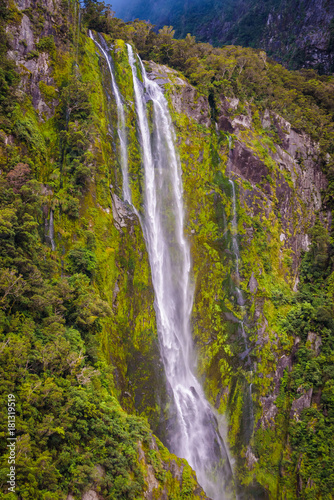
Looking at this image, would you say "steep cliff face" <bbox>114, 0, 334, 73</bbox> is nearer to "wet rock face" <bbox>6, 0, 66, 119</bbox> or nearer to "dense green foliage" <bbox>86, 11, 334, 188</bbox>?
"dense green foliage" <bbox>86, 11, 334, 188</bbox>

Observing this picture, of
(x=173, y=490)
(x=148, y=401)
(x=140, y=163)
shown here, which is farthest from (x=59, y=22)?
(x=173, y=490)

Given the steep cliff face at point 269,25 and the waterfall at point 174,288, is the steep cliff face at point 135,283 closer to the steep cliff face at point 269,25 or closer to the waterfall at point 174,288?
the waterfall at point 174,288

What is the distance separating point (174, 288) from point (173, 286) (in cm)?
14

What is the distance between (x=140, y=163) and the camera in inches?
767

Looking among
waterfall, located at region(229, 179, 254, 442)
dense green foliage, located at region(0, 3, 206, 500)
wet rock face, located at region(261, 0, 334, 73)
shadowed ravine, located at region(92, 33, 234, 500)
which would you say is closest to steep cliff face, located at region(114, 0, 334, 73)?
wet rock face, located at region(261, 0, 334, 73)

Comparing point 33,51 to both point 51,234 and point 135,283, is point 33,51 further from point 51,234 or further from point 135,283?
point 135,283

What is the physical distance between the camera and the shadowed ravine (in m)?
14.7

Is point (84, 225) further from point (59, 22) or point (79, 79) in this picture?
point (59, 22)

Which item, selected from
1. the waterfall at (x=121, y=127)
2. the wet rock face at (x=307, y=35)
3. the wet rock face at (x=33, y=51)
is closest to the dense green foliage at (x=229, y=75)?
the waterfall at (x=121, y=127)

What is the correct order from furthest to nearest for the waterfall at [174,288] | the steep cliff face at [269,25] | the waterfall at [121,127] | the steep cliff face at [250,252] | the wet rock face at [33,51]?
the steep cliff face at [269,25] → the waterfall at [121,127] → the steep cliff face at [250,252] → the waterfall at [174,288] → the wet rock face at [33,51]

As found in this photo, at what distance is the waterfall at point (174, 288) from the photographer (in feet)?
A: 48.1

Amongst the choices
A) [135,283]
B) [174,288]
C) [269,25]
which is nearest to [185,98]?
[174,288]

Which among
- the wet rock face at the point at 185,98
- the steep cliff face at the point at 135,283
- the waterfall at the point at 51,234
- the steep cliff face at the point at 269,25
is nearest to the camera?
the steep cliff face at the point at 135,283

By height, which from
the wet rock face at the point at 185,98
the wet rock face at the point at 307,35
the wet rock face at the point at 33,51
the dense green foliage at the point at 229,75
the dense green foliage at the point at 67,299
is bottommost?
the dense green foliage at the point at 67,299
